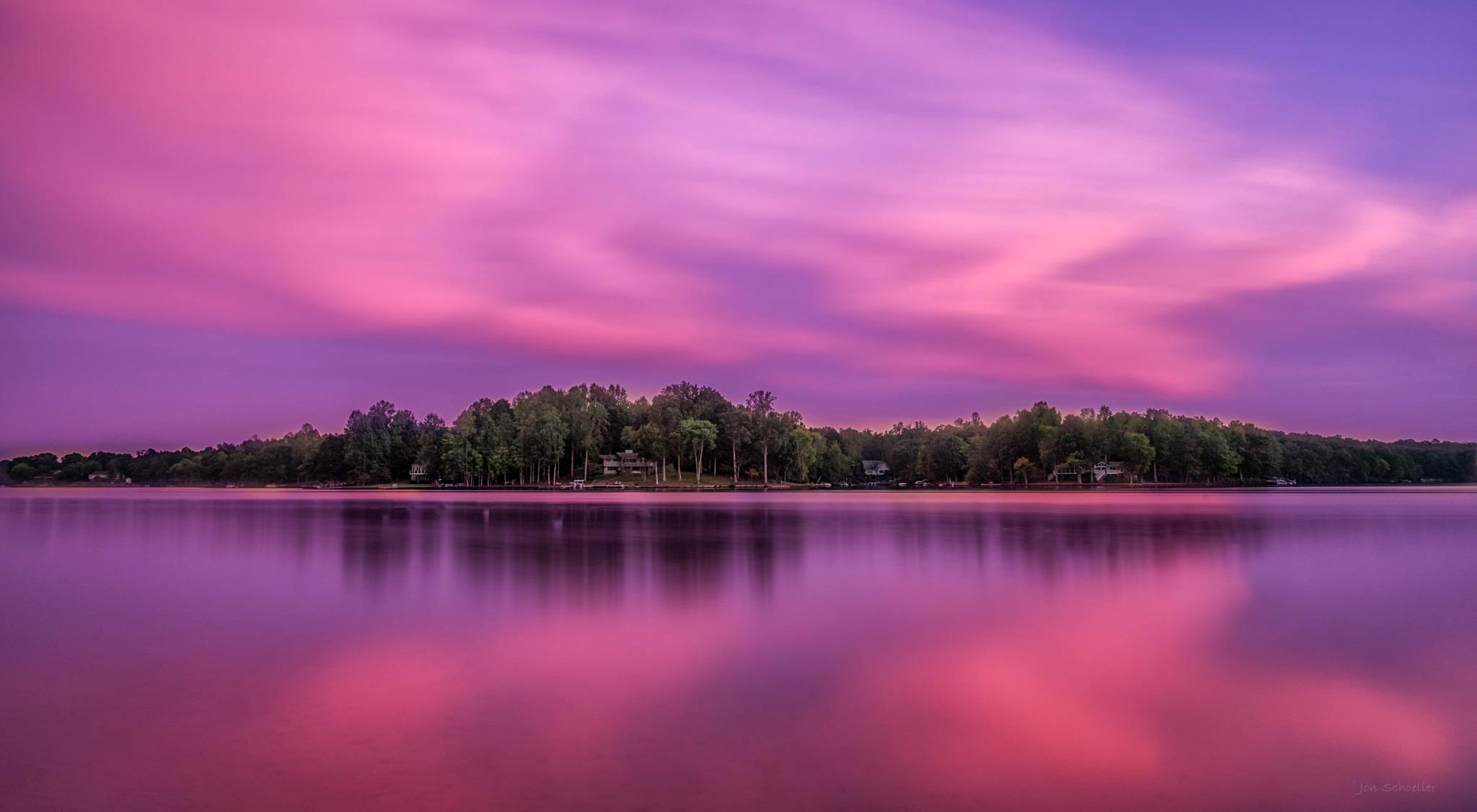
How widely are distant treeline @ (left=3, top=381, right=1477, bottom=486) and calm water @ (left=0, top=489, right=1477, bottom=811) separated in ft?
353

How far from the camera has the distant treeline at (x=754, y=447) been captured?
13312cm

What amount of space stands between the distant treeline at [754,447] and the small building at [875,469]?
11.9 metres

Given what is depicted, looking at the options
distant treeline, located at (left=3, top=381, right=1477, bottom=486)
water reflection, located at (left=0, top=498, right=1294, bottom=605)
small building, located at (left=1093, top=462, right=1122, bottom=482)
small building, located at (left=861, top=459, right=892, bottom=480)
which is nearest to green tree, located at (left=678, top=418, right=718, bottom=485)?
distant treeline, located at (left=3, top=381, right=1477, bottom=486)

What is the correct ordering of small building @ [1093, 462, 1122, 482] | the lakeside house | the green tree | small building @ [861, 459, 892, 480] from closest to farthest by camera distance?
the green tree
small building @ [1093, 462, 1122, 482]
the lakeside house
small building @ [861, 459, 892, 480]

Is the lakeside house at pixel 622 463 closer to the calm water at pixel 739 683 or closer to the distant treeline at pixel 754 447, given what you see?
the distant treeline at pixel 754 447

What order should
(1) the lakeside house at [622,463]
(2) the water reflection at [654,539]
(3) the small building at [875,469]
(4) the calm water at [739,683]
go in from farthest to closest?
(3) the small building at [875,469]
(1) the lakeside house at [622,463]
(2) the water reflection at [654,539]
(4) the calm water at [739,683]

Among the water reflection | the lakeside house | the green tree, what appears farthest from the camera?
the lakeside house

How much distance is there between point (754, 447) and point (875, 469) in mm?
53801

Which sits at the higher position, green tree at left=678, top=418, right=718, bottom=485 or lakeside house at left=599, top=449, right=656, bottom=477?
green tree at left=678, top=418, right=718, bottom=485

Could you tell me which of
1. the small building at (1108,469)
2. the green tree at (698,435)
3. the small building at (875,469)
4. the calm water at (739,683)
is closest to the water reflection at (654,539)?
the calm water at (739,683)

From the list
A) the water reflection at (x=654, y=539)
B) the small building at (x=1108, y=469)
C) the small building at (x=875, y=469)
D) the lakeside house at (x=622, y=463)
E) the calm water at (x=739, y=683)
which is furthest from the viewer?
the small building at (x=875, y=469)

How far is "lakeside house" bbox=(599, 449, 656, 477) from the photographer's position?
140375 millimetres

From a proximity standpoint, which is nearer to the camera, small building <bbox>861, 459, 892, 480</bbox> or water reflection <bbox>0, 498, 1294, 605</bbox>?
water reflection <bbox>0, 498, 1294, 605</bbox>

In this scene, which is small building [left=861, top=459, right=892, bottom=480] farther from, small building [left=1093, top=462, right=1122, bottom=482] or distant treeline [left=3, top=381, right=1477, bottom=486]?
small building [left=1093, top=462, right=1122, bottom=482]
